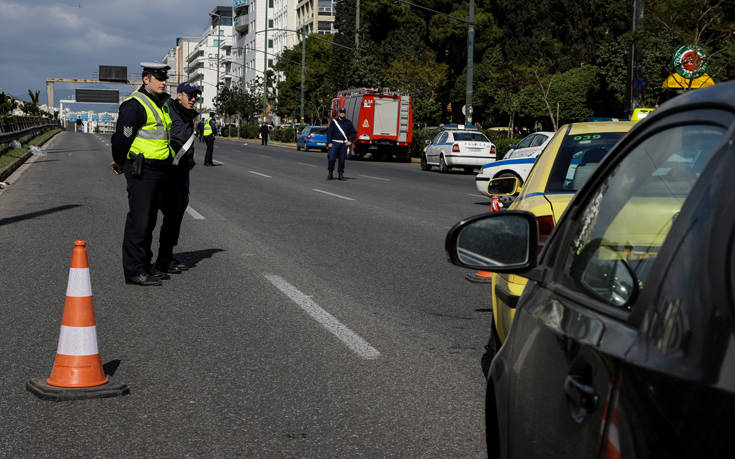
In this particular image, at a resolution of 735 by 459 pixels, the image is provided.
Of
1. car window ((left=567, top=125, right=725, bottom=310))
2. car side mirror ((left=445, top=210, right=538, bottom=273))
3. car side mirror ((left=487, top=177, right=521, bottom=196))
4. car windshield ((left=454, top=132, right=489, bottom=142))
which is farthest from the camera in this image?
car windshield ((left=454, top=132, right=489, bottom=142))

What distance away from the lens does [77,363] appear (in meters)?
4.93

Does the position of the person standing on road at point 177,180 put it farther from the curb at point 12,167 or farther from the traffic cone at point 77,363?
the curb at point 12,167

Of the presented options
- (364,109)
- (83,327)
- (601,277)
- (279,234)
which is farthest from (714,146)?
(364,109)

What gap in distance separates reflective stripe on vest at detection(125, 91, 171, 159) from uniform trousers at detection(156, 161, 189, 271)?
1.29 ft

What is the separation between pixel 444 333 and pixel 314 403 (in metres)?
1.88

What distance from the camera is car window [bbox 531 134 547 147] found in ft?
68.9

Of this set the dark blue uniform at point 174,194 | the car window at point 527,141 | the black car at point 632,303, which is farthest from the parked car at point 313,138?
the black car at point 632,303

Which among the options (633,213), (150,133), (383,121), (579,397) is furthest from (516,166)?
(383,121)

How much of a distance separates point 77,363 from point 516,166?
49.6 feet

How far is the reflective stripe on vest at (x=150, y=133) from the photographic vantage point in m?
8.38

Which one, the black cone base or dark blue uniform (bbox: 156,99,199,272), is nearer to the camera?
the black cone base

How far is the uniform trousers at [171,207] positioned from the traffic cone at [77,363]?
12.5 ft

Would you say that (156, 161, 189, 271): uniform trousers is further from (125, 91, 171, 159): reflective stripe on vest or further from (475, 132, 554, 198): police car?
(475, 132, 554, 198): police car

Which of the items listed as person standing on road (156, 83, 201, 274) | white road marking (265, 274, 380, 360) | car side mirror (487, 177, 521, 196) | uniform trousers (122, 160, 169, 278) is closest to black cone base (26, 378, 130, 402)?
white road marking (265, 274, 380, 360)
